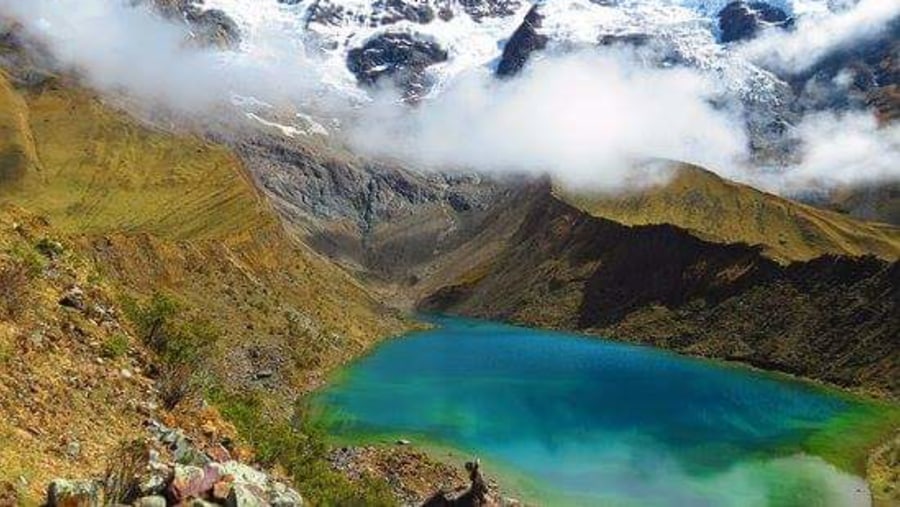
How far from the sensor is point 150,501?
2186 centimetres

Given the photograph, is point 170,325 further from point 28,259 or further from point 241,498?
point 241,498

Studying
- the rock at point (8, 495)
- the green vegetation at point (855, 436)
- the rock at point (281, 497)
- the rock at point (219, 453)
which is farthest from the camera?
the green vegetation at point (855, 436)

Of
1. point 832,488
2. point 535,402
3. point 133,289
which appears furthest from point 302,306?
point 832,488

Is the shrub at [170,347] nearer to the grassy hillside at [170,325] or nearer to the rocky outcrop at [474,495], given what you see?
the grassy hillside at [170,325]

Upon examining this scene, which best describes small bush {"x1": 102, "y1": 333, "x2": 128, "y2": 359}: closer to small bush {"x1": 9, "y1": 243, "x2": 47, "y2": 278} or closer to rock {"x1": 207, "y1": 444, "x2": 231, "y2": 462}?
small bush {"x1": 9, "y1": 243, "x2": 47, "y2": 278}

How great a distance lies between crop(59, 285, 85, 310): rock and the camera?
3400cm

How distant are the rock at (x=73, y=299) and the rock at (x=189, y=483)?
1342 centimetres

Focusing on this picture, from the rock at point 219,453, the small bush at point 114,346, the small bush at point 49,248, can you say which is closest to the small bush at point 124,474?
the rock at point 219,453

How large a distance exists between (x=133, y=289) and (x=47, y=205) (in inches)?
3059

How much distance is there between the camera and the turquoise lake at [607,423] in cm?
8369

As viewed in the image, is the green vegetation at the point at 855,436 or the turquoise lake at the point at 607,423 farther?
the green vegetation at the point at 855,436

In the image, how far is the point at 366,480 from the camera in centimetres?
6625

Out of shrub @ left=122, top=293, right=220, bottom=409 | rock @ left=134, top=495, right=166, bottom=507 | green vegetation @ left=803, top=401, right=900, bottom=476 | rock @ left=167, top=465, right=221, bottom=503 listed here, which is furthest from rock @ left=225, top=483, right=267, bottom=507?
green vegetation @ left=803, top=401, right=900, bottom=476

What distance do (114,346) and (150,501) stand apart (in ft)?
41.9
